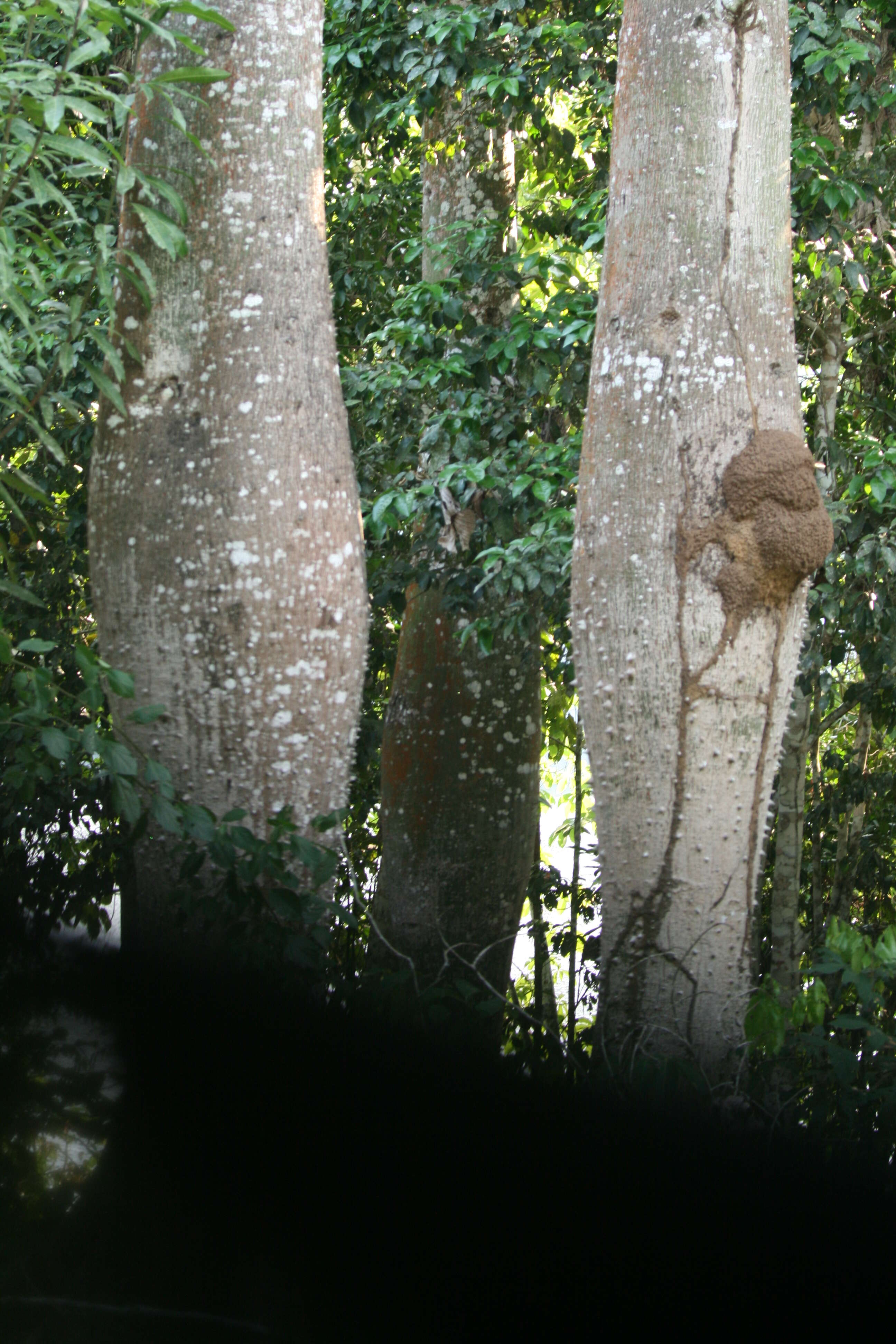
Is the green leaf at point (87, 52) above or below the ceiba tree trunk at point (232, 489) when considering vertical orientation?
above

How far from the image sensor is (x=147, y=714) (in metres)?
2.16

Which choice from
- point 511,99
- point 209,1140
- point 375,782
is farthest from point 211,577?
point 375,782

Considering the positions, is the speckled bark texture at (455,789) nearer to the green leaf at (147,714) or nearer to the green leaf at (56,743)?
the green leaf at (147,714)

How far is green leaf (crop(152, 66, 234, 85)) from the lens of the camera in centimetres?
215

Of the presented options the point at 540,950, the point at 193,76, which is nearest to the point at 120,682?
the point at 193,76

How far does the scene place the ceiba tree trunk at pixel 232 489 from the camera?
2449mm

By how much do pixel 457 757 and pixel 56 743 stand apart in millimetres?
2978

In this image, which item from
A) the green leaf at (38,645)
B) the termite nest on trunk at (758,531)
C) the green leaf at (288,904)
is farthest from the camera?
the termite nest on trunk at (758,531)

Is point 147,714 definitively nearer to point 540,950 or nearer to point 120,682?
point 120,682

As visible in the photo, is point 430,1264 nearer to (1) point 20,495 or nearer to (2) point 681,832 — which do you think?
(2) point 681,832

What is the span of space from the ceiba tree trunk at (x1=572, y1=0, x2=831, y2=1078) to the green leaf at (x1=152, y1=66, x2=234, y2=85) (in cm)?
103

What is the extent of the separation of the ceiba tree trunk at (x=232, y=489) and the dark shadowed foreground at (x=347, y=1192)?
107cm

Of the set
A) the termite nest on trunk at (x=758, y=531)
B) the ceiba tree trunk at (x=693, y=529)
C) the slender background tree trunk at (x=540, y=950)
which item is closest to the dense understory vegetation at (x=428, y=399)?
the slender background tree trunk at (x=540, y=950)

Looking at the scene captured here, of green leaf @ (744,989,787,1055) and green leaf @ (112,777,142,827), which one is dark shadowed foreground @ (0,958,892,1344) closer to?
green leaf @ (112,777,142,827)
